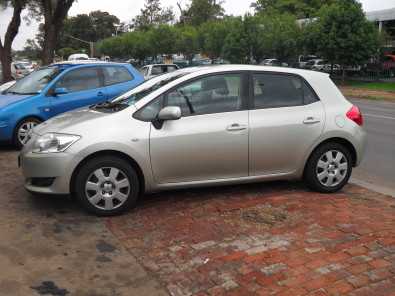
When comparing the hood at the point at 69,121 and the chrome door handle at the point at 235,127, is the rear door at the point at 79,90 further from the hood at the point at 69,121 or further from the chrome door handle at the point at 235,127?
the chrome door handle at the point at 235,127

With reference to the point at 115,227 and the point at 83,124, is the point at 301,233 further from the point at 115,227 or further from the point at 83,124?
the point at 83,124

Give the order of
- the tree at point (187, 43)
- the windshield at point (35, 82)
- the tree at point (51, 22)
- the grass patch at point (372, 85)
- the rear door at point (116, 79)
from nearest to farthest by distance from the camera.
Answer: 1. the windshield at point (35, 82)
2. the rear door at point (116, 79)
3. the tree at point (51, 22)
4. the grass patch at point (372, 85)
5. the tree at point (187, 43)

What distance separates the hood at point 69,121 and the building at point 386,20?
4139cm

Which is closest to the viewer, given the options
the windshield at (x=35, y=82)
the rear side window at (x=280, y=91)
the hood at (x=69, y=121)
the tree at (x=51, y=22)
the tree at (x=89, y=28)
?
the hood at (x=69, y=121)

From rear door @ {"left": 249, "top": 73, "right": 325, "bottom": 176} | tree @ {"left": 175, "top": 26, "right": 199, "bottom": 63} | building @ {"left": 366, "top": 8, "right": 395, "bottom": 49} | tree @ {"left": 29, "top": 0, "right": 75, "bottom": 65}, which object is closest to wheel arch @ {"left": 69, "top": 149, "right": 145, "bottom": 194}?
rear door @ {"left": 249, "top": 73, "right": 325, "bottom": 176}

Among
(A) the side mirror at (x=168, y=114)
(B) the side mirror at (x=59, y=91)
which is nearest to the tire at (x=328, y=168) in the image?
→ (A) the side mirror at (x=168, y=114)

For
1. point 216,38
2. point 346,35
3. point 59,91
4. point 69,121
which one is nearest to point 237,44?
point 216,38

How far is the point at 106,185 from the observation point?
17.8 ft

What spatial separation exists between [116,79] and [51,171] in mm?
5450

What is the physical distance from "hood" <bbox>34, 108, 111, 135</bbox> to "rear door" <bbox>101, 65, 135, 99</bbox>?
13.6 ft

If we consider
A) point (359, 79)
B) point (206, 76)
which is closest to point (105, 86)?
point (206, 76)

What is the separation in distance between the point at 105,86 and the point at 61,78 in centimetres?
88

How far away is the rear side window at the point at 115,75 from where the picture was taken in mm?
10438

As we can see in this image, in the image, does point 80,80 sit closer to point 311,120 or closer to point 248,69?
point 248,69
